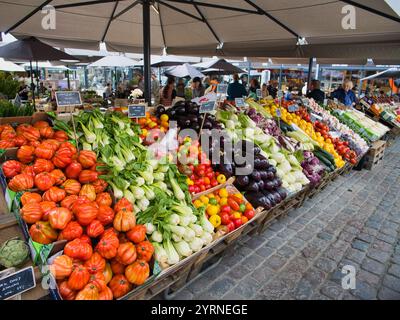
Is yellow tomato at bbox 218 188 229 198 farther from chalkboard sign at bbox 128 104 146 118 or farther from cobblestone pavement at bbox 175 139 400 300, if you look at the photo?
chalkboard sign at bbox 128 104 146 118

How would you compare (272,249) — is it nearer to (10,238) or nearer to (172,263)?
(172,263)

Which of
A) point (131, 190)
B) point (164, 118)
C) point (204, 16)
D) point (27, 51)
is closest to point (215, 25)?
point (204, 16)

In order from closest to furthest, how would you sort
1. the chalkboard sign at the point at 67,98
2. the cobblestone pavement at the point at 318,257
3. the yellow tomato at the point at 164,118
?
the chalkboard sign at the point at 67,98 → the cobblestone pavement at the point at 318,257 → the yellow tomato at the point at 164,118

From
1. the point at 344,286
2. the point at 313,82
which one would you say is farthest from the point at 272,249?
the point at 313,82

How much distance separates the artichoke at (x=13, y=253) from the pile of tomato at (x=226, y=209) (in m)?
1.51

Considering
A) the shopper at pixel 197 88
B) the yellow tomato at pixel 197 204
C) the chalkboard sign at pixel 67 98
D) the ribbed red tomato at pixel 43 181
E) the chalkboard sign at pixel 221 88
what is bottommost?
the yellow tomato at pixel 197 204

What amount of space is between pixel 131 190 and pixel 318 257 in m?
2.21

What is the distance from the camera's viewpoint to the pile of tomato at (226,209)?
2.89 metres

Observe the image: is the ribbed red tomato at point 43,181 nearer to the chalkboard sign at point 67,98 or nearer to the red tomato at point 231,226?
the chalkboard sign at point 67,98

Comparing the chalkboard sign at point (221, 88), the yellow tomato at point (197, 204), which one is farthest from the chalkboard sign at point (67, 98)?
the chalkboard sign at point (221, 88)

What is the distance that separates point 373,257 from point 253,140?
200 centimetres

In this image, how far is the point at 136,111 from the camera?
3283mm

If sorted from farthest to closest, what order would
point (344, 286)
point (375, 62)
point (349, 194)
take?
point (375, 62), point (349, 194), point (344, 286)
